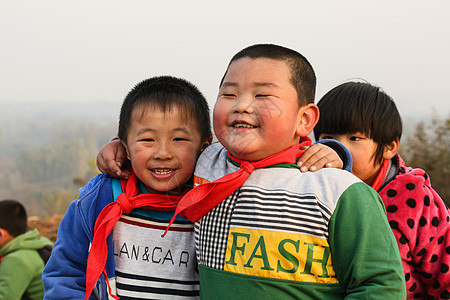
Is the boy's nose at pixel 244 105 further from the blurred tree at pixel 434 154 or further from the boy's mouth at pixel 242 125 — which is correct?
the blurred tree at pixel 434 154

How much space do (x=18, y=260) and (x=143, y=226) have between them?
3024 millimetres

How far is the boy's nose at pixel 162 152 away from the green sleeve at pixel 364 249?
76 cm

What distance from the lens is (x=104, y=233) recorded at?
1.96 m

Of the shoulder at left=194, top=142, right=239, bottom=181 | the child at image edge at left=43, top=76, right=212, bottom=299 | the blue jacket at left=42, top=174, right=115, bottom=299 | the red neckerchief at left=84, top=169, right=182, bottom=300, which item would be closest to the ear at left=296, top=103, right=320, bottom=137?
the shoulder at left=194, top=142, right=239, bottom=181

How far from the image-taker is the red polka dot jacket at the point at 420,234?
85.0 inches

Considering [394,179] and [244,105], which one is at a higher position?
[244,105]

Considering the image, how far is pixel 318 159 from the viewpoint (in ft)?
5.89

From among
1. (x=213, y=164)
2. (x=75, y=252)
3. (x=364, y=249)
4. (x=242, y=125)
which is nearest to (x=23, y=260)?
(x=75, y=252)

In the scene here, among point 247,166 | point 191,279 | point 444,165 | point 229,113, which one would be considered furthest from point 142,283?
point 444,165

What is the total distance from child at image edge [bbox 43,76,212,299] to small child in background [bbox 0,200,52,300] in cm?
270

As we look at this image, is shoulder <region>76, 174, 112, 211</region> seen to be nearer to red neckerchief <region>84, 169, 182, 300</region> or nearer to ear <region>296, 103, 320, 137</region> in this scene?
red neckerchief <region>84, 169, 182, 300</region>

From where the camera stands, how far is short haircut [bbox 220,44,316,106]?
179 centimetres

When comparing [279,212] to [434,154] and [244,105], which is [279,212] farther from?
[434,154]

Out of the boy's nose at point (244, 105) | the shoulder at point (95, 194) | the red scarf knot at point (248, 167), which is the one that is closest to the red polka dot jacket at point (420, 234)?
the red scarf knot at point (248, 167)
